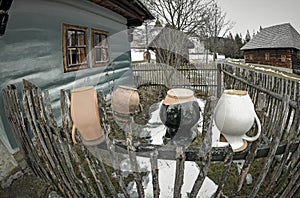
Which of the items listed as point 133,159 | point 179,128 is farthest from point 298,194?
point 133,159

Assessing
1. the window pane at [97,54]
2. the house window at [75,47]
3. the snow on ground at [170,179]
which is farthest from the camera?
the window pane at [97,54]

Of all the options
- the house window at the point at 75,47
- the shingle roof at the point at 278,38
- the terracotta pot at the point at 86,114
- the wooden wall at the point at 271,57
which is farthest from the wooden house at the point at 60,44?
the shingle roof at the point at 278,38

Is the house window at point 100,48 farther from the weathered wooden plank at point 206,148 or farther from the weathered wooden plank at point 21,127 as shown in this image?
the weathered wooden plank at point 206,148

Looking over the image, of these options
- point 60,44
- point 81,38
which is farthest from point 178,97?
point 81,38

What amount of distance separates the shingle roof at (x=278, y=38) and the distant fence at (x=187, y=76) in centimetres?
1197

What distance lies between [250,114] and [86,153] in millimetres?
1096

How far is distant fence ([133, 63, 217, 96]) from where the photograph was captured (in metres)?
8.33

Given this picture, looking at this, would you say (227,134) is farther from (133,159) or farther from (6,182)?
(6,182)

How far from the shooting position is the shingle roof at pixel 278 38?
58.3 feet

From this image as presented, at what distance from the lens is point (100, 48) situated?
5652 millimetres

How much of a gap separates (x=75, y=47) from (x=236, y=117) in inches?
148

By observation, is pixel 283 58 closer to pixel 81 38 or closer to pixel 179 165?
pixel 81 38

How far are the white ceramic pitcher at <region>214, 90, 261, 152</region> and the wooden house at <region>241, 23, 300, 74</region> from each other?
1721 centimetres

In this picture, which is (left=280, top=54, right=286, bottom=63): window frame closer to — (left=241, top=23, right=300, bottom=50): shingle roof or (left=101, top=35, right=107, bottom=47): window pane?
(left=241, top=23, right=300, bottom=50): shingle roof
